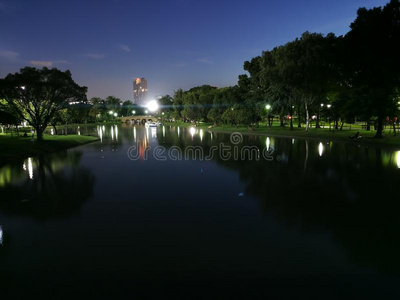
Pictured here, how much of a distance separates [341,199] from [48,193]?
620 inches

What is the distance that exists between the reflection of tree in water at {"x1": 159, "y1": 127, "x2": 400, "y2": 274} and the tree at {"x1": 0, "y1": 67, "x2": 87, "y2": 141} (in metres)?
33.2

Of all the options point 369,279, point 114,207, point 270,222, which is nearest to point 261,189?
point 270,222

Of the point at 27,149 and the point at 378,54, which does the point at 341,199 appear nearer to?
the point at 27,149

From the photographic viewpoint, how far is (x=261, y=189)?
1655 cm

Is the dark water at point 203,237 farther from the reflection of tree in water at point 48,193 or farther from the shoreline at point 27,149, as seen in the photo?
the shoreline at point 27,149

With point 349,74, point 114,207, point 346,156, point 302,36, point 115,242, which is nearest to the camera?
point 115,242

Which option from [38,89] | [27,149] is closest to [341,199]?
[27,149]

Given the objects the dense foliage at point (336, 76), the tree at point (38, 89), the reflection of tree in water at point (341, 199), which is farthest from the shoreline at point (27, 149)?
the dense foliage at point (336, 76)

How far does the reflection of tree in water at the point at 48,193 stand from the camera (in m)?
13.5

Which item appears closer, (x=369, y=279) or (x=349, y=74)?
(x=369, y=279)

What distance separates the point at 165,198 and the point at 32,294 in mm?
8547

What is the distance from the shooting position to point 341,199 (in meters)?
14.3

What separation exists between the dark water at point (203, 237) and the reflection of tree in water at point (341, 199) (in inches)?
2.6

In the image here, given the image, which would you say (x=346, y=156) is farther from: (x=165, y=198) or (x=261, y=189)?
(x=165, y=198)
